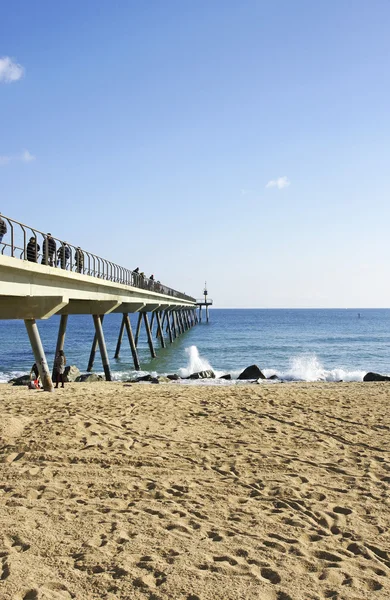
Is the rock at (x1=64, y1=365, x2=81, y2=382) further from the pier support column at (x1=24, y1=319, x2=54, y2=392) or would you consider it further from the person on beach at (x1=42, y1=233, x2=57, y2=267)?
the person on beach at (x1=42, y1=233, x2=57, y2=267)

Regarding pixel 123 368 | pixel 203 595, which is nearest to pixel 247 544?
pixel 203 595

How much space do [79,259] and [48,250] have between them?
405 cm

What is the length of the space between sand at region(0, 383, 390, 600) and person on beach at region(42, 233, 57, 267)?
→ 636 centimetres

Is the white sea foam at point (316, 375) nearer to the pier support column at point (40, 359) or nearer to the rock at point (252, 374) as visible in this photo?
the rock at point (252, 374)

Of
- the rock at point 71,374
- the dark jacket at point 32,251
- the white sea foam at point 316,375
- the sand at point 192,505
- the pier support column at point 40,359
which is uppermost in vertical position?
the dark jacket at point 32,251

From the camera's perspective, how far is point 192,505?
6.17 m

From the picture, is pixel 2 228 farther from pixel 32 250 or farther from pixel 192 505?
pixel 192 505

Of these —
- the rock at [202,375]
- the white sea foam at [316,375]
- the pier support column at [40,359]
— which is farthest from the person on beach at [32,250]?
the white sea foam at [316,375]

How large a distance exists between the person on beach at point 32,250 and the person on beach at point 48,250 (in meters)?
0.46

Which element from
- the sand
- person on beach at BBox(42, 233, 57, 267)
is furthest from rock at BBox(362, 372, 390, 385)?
person on beach at BBox(42, 233, 57, 267)

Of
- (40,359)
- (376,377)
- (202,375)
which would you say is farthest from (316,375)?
(40,359)

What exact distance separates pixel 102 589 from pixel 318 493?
325 cm

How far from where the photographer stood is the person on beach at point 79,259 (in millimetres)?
20547

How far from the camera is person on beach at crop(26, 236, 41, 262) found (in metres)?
15.5
